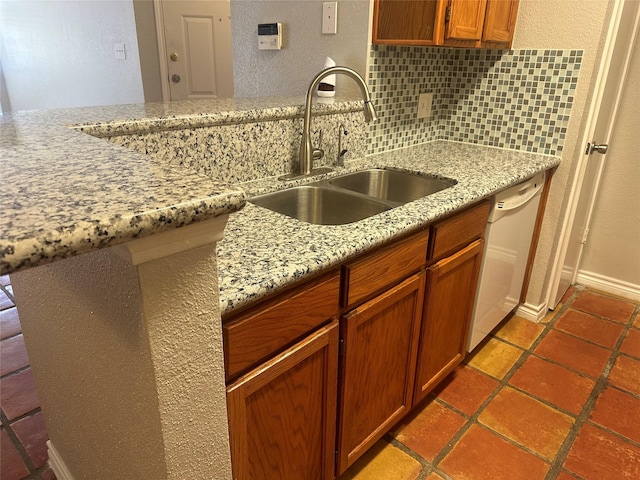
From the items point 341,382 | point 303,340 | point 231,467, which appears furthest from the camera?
point 341,382

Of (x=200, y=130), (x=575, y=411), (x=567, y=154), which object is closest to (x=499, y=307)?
(x=575, y=411)

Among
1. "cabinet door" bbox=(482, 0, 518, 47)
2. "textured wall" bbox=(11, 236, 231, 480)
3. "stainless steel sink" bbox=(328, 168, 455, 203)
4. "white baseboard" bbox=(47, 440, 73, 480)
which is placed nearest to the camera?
"textured wall" bbox=(11, 236, 231, 480)

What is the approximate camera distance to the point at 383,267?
1.29 metres

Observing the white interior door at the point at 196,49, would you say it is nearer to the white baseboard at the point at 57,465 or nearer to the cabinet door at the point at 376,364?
the white baseboard at the point at 57,465

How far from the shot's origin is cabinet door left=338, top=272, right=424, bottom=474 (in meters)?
1.28

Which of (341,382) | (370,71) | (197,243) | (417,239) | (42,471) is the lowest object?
(42,471)

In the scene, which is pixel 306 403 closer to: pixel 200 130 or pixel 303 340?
pixel 303 340

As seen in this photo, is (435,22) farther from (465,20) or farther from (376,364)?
(376,364)

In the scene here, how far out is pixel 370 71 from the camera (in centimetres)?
194

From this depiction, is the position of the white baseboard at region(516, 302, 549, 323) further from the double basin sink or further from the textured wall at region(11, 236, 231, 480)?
the textured wall at region(11, 236, 231, 480)

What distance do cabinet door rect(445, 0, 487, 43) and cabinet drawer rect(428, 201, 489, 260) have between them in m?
0.65

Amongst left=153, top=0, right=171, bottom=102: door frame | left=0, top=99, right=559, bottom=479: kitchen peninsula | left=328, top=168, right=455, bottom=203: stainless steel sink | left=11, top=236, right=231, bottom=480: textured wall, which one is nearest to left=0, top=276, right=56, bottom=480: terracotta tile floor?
left=0, top=99, right=559, bottom=479: kitchen peninsula

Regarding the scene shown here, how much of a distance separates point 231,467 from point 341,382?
402mm

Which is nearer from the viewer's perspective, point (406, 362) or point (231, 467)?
point (231, 467)
